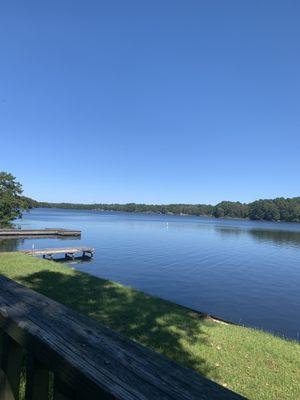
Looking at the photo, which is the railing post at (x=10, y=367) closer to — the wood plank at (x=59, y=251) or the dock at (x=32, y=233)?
the wood plank at (x=59, y=251)

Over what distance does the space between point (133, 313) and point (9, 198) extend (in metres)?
49.3

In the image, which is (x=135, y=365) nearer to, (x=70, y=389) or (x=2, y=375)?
(x=70, y=389)

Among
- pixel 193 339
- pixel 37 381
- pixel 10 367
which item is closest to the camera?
pixel 37 381

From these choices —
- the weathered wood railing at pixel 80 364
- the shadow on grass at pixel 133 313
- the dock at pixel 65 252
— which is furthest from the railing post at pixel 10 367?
the dock at pixel 65 252

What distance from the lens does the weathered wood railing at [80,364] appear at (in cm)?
138

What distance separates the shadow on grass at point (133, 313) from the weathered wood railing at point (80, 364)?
4639 mm

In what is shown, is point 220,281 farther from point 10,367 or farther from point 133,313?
point 10,367

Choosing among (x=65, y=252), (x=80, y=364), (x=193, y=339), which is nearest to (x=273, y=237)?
(x=65, y=252)

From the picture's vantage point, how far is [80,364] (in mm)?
1469

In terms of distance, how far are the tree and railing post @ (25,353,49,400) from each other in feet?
184

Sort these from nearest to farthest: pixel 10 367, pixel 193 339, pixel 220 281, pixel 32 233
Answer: pixel 10 367 → pixel 193 339 → pixel 220 281 → pixel 32 233

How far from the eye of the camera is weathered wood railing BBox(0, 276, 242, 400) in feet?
4.54

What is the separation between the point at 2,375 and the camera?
6.31 feet

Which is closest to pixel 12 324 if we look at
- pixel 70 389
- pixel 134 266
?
pixel 70 389
